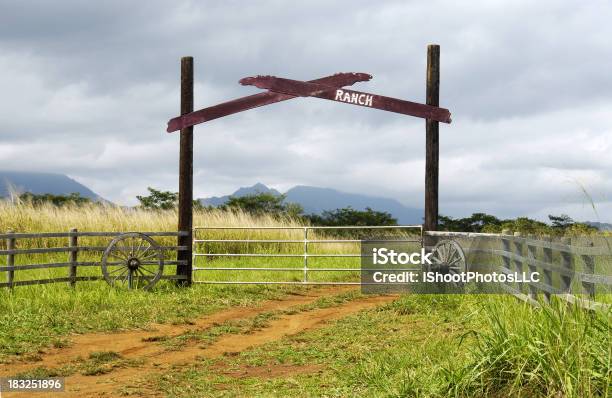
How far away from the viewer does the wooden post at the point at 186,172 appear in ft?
54.0

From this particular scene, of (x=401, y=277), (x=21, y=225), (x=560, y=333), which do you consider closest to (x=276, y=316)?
(x=401, y=277)

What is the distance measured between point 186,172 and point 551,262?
29.4 feet

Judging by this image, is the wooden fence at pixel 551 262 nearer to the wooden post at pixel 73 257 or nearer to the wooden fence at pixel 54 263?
the wooden fence at pixel 54 263

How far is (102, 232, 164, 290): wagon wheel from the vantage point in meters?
16.0

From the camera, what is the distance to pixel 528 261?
11.3 metres

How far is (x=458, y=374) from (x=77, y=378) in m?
4.75

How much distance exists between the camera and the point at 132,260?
1612 centimetres

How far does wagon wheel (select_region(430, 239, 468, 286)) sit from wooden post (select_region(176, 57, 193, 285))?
5.76m

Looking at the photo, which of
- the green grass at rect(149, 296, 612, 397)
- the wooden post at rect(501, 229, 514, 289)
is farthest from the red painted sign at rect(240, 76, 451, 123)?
the green grass at rect(149, 296, 612, 397)

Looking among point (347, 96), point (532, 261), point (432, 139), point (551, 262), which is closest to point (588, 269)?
point (551, 262)

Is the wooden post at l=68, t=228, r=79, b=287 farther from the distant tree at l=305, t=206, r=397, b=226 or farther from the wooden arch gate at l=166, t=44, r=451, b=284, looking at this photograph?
the distant tree at l=305, t=206, r=397, b=226

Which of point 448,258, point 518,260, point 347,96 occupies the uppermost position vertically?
point 347,96

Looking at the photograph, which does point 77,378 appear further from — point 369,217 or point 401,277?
point 369,217

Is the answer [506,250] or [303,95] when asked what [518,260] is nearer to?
[506,250]
